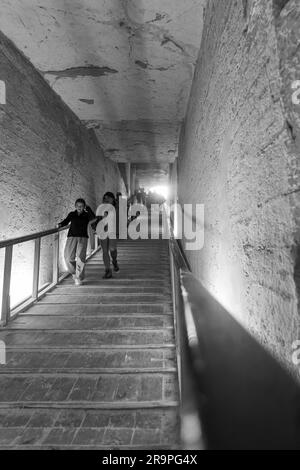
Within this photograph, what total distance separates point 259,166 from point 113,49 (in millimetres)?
3051

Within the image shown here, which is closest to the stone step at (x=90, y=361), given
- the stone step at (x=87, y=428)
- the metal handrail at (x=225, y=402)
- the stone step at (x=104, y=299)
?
the stone step at (x=87, y=428)

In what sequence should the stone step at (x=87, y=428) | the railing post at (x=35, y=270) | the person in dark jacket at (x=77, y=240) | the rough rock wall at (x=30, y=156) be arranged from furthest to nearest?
1. the person in dark jacket at (x=77, y=240)
2. the railing post at (x=35, y=270)
3. the rough rock wall at (x=30, y=156)
4. the stone step at (x=87, y=428)

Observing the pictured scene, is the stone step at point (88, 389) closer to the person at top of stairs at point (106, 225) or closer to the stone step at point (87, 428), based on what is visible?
the stone step at point (87, 428)

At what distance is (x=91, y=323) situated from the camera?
2990 mm

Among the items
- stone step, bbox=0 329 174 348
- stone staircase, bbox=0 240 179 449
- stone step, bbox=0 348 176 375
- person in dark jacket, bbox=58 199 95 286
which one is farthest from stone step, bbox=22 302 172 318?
person in dark jacket, bbox=58 199 95 286

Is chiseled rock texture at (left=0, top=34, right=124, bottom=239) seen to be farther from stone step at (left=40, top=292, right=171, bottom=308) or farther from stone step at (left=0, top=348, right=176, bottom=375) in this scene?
stone step at (left=0, top=348, right=176, bottom=375)

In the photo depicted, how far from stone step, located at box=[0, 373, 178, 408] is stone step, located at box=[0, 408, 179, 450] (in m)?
0.06

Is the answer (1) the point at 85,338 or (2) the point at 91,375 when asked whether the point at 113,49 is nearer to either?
A: (1) the point at 85,338

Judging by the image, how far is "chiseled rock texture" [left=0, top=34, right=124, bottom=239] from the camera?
3129 mm

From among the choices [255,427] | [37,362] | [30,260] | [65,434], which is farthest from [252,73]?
[30,260]

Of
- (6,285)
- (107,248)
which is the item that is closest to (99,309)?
(6,285)

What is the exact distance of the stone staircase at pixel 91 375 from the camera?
63.1 inches

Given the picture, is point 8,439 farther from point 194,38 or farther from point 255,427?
point 194,38

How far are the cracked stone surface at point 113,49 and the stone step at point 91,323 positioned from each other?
10.6 feet
